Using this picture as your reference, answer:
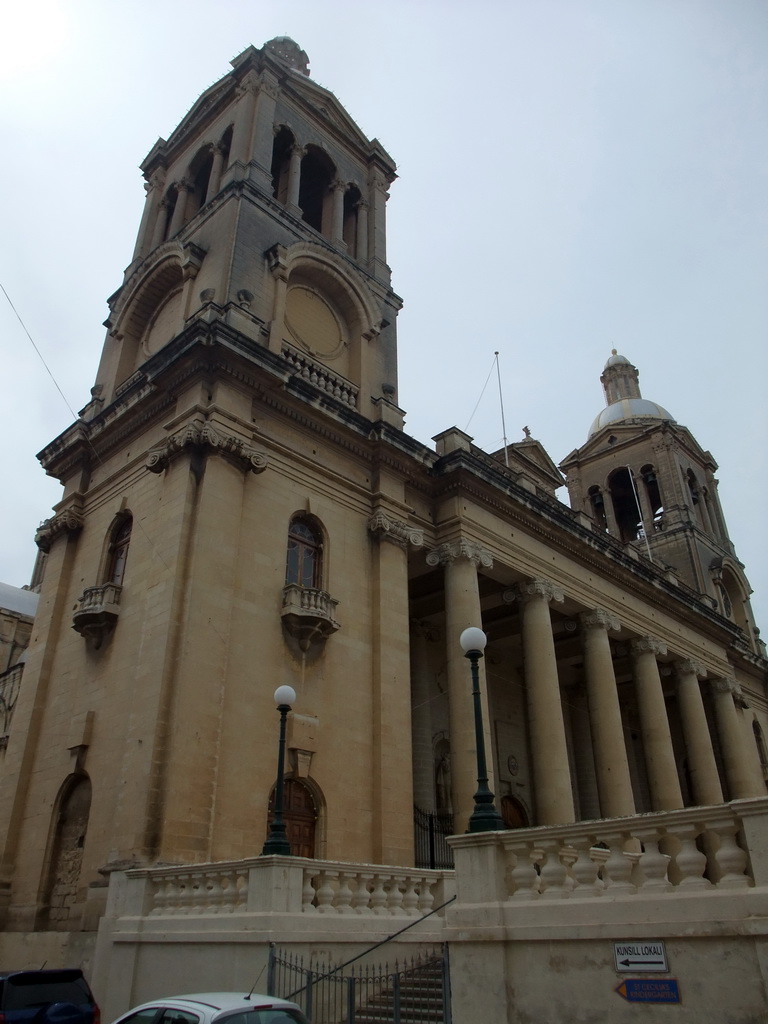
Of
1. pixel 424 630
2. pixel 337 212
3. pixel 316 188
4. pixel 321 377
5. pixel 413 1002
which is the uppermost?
pixel 316 188

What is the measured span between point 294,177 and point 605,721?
2081 centimetres

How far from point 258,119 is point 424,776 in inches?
861

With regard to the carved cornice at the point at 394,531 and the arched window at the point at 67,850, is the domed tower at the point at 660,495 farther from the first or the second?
the arched window at the point at 67,850

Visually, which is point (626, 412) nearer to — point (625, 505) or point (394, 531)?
point (625, 505)

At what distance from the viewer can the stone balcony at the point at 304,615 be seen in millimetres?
18391

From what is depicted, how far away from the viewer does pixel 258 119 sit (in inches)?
1051

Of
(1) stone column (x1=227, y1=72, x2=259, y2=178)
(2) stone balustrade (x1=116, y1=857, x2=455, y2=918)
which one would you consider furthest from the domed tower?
(2) stone balustrade (x1=116, y1=857, x2=455, y2=918)

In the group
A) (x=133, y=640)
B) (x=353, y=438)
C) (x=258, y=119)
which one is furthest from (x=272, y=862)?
(x=258, y=119)

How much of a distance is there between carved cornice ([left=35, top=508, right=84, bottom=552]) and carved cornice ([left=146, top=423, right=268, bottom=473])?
4.09 metres

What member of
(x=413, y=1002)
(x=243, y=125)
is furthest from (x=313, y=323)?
(x=413, y=1002)

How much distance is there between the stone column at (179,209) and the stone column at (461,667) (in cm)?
1448

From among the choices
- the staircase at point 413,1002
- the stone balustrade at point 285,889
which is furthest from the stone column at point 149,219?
the staircase at point 413,1002

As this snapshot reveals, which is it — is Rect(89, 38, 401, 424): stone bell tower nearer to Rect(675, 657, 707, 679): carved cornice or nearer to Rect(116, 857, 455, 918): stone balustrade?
Rect(116, 857, 455, 918): stone balustrade

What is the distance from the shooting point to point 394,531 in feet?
72.1
